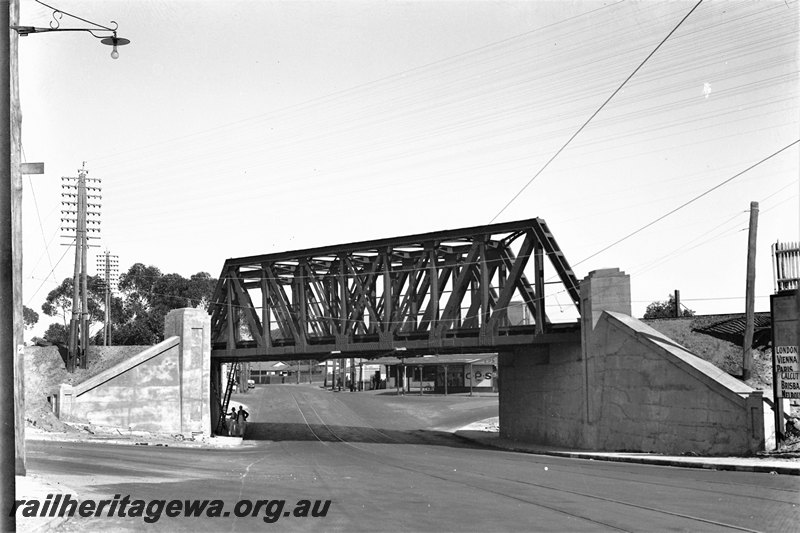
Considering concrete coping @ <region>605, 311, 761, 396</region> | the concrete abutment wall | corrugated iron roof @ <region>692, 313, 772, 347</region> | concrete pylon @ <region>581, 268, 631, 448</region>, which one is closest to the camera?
the concrete abutment wall

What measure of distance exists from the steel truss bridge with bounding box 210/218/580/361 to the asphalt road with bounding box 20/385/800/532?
10.4 metres

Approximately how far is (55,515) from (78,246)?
147ft

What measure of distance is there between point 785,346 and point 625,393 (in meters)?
7.12

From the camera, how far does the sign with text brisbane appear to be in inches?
996

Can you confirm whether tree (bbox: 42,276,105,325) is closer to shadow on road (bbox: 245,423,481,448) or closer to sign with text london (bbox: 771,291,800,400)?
shadow on road (bbox: 245,423,481,448)

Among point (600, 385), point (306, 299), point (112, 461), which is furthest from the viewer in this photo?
point (306, 299)

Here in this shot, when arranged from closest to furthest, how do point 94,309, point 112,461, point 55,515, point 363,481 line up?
point 55,515, point 363,481, point 112,461, point 94,309

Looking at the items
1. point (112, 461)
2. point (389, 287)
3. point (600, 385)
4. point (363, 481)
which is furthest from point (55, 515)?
point (389, 287)

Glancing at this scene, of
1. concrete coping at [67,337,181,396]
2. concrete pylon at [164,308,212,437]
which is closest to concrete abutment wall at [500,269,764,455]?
concrete pylon at [164,308,212,437]

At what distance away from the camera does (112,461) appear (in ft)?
76.8

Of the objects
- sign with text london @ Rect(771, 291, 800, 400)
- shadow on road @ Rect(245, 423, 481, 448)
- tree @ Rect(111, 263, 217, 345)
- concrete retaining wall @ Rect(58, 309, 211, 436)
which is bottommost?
shadow on road @ Rect(245, 423, 481, 448)

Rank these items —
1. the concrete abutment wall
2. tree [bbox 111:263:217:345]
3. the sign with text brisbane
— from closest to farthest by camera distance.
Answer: the sign with text brisbane → the concrete abutment wall → tree [bbox 111:263:217:345]

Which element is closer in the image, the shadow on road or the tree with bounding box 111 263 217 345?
the shadow on road

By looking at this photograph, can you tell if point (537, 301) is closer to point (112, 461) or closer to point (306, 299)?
point (306, 299)
